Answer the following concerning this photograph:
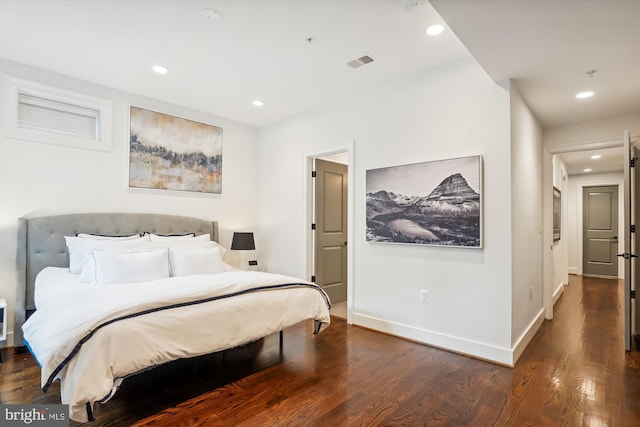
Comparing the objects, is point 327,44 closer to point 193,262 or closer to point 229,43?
point 229,43

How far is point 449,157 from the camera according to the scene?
3.19 m

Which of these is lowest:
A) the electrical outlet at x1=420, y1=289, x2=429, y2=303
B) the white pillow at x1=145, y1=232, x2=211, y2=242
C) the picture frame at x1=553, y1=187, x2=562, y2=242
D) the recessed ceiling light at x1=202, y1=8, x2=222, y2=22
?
the electrical outlet at x1=420, y1=289, x2=429, y2=303

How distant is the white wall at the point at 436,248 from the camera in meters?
2.91

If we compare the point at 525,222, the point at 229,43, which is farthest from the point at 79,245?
the point at 525,222

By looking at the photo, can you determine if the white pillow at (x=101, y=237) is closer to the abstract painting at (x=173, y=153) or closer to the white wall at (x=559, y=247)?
the abstract painting at (x=173, y=153)

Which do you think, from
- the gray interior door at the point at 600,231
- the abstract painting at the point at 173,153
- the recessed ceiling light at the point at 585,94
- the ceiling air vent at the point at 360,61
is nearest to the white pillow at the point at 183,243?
the abstract painting at the point at 173,153

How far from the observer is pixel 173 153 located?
4.39 metres

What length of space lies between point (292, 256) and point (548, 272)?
10.9ft

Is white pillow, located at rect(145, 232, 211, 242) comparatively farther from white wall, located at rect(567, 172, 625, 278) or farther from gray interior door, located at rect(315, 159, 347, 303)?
white wall, located at rect(567, 172, 625, 278)

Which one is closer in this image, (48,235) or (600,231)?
(48,235)

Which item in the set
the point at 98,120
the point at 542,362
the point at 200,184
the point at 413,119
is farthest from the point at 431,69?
the point at 98,120

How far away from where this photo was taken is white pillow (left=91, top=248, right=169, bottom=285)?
2.91 m

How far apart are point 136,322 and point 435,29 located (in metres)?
2.97

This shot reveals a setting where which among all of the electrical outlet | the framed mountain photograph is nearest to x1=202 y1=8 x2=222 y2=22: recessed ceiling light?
the framed mountain photograph
